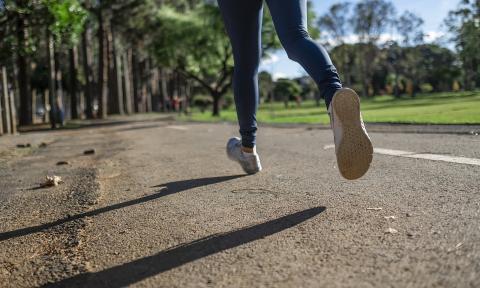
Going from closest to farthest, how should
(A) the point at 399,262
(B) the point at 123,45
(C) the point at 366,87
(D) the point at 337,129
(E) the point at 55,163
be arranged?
(A) the point at 399,262, (D) the point at 337,129, (E) the point at 55,163, (B) the point at 123,45, (C) the point at 366,87

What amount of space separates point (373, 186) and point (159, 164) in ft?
8.36

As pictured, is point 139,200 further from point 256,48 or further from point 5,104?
point 5,104

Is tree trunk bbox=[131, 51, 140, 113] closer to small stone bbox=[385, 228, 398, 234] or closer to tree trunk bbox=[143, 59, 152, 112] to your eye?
tree trunk bbox=[143, 59, 152, 112]

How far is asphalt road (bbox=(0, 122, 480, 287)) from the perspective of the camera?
5.05ft

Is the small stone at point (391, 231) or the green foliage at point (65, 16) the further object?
the green foliage at point (65, 16)

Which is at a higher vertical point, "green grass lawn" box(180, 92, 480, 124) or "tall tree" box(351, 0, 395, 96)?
"tall tree" box(351, 0, 395, 96)

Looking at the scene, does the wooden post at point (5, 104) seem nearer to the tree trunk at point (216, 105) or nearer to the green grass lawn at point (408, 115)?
the green grass lawn at point (408, 115)

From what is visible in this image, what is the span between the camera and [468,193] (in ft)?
7.77

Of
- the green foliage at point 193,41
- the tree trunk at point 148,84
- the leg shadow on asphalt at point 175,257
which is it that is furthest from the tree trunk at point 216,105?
the leg shadow on asphalt at point 175,257

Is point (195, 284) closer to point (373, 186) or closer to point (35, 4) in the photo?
point (373, 186)

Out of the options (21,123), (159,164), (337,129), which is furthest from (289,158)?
(21,123)

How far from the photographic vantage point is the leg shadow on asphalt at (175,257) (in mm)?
1646

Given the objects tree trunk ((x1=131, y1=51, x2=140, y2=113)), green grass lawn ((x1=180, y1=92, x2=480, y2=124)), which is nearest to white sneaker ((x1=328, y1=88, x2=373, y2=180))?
green grass lawn ((x1=180, y1=92, x2=480, y2=124))

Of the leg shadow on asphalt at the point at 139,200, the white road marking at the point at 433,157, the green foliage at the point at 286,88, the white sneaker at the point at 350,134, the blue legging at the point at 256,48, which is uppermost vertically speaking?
the green foliage at the point at 286,88
